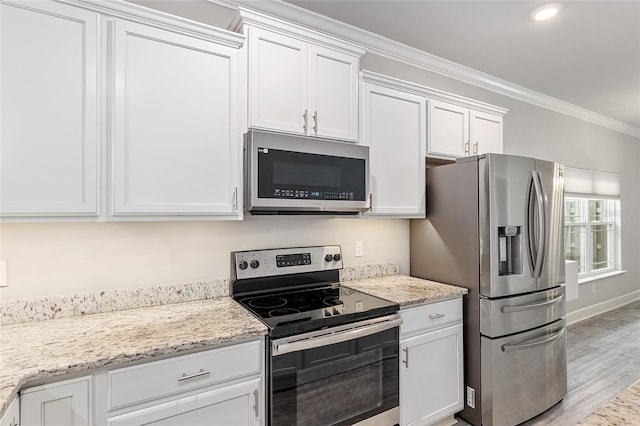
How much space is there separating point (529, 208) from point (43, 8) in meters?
2.82

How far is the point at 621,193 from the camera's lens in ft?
17.3

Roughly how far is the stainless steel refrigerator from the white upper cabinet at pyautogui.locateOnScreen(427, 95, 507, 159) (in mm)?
270

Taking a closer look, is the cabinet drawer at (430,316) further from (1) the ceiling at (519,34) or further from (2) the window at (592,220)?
(2) the window at (592,220)

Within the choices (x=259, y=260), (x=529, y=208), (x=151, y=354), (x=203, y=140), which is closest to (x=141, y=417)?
(x=151, y=354)

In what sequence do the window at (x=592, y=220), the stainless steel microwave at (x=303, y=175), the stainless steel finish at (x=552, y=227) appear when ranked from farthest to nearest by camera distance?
the window at (x=592, y=220) → the stainless steel finish at (x=552, y=227) → the stainless steel microwave at (x=303, y=175)

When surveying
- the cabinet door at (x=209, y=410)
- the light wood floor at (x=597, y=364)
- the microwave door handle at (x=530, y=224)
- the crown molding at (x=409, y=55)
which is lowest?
the light wood floor at (x=597, y=364)

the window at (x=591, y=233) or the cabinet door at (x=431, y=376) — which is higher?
the window at (x=591, y=233)

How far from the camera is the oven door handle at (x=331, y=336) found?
61.3 inches

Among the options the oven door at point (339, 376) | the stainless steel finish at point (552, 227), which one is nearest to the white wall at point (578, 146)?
the stainless steel finish at point (552, 227)

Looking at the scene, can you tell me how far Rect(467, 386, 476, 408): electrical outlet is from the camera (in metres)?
2.25

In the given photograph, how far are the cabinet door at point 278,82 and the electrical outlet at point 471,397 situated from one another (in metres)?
1.98

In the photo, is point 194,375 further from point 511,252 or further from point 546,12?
point 546,12

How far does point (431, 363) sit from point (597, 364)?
7.42 feet

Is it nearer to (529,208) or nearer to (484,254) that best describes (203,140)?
(484,254)
